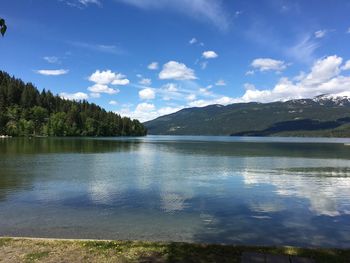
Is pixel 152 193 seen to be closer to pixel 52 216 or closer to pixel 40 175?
pixel 52 216

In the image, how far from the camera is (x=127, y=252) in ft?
42.1

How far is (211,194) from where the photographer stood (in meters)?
30.8

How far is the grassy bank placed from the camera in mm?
12086

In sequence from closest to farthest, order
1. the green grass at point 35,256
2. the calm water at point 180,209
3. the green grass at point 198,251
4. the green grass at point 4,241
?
1. the green grass at point 35,256
2. the green grass at point 198,251
3. the green grass at point 4,241
4. the calm water at point 180,209

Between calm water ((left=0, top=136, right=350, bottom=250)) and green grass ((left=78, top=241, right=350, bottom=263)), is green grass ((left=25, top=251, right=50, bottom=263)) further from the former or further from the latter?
calm water ((left=0, top=136, right=350, bottom=250))

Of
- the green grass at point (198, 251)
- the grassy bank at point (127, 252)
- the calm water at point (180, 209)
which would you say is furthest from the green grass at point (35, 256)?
the calm water at point (180, 209)

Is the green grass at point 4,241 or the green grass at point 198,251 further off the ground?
the green grass at point 4,241

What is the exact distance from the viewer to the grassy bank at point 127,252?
1209 cm

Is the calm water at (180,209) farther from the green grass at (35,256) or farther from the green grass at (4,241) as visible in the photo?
the green grass at (35,256)

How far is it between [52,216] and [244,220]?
1154 centimetres

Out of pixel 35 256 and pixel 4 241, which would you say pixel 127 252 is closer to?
A: pixel 35 256

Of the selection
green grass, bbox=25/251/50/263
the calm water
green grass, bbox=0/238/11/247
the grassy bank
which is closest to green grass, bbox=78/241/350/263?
the grassy bank

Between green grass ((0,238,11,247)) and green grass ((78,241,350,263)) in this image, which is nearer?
green grass ((78,241,350,263))

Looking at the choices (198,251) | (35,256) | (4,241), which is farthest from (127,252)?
(4,241)
